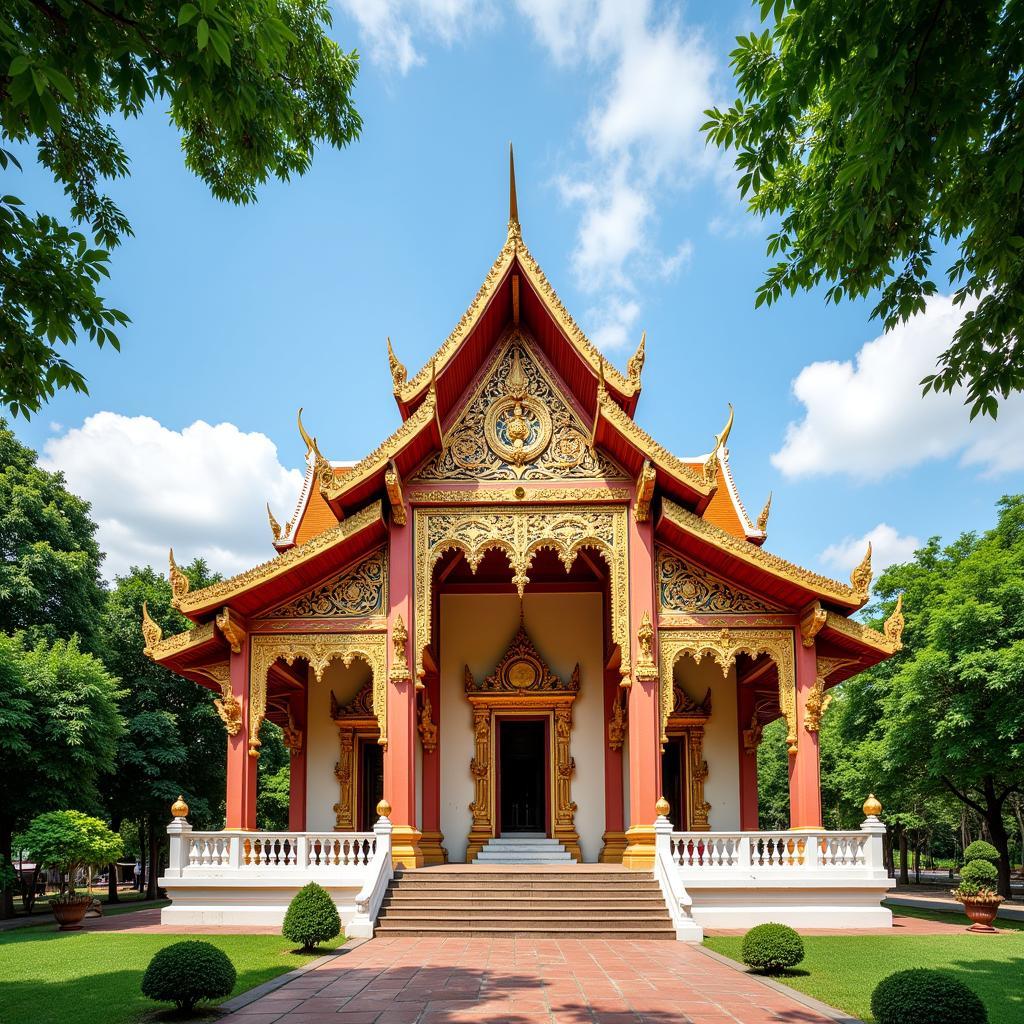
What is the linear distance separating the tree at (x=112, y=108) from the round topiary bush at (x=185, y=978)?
12.6 ft

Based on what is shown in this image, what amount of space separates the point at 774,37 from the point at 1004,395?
2466 mm

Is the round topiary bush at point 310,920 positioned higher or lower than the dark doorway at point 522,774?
lower

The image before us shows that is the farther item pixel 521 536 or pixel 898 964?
pixel 521 536

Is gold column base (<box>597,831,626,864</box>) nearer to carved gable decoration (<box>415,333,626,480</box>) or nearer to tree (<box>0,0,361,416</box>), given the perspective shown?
carved gable decoration (<box>415,333,626,480</box>)

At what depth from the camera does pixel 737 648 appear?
12.9 m

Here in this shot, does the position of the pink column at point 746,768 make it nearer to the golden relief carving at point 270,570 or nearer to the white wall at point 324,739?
the white wall at point 324,739

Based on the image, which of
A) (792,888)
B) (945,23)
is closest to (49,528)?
(792,888)

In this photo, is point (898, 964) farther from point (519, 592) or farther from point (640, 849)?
point (519, 592)

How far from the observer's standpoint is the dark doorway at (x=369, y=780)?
15.7 meters

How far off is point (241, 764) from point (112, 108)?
8.95 m

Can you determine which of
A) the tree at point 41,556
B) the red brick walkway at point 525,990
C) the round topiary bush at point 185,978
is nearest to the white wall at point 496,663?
the red brick walkway at point 525,990

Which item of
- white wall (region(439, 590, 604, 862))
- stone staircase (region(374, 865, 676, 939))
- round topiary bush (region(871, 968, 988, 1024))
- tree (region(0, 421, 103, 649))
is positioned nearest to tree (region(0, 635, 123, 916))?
tree (region(0, 421, 103, 649))

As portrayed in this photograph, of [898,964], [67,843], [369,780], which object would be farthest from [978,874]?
[67,843]

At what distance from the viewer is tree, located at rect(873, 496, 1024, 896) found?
17125 millimetres
